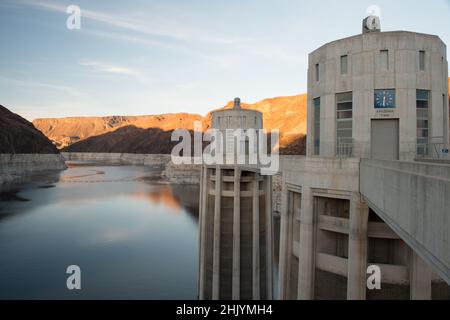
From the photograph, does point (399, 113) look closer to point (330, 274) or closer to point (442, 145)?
point (442, 145)

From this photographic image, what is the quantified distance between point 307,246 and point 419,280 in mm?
3689

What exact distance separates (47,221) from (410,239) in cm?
7322

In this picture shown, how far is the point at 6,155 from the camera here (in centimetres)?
13738

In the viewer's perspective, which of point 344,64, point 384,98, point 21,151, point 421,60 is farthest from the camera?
point 21,151

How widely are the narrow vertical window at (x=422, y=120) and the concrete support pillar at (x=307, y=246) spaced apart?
4545mm

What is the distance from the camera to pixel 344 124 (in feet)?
42.3

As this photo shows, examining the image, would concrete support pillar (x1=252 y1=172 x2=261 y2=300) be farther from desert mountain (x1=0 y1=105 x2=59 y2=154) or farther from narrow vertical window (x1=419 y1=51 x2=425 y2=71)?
desert mountain (x1=0 y1=105 x2=59 y2=154)

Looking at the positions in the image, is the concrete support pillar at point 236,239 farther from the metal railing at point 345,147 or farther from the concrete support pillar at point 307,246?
the concrete support pillar at point 307,246

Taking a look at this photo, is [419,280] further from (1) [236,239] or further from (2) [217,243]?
(2) [217,243]

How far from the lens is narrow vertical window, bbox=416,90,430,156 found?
12.1 m

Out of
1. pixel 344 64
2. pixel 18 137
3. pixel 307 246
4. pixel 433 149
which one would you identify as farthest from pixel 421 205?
pixel 18 137

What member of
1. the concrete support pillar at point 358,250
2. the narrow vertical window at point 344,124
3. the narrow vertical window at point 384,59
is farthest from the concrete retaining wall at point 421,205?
the narrow vertical window at point 384,59

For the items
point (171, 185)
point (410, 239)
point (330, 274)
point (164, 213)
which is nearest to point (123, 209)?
point (164, 213)

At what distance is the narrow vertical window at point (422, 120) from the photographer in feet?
39.5
